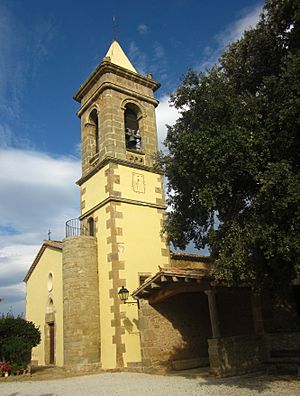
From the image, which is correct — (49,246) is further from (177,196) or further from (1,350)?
(177,196)

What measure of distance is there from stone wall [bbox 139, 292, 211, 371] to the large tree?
395 centimetres

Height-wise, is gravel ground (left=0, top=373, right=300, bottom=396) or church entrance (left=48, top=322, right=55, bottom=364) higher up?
church entrance (left=48, top=322, right=55, bottom=364)

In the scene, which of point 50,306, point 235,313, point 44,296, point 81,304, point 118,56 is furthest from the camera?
point 118,56

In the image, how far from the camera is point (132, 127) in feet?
60.2

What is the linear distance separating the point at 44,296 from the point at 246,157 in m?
14.8

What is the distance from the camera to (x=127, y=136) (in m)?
17.7

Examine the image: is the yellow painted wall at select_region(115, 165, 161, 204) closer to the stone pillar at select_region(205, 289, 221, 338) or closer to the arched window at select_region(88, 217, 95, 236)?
the arched window at select_region(88, 217, 95, 236)

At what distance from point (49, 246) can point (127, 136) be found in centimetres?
699

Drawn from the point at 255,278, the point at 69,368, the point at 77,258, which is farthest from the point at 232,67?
the point at 69,368

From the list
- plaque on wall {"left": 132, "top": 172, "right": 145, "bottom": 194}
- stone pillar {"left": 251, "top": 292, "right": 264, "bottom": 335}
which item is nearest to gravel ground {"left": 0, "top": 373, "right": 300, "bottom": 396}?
stone pillar {"left": 251, "top": 292, "right": 264, "bottom": 335}

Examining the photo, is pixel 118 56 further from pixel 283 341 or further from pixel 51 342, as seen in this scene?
pixel 283 341

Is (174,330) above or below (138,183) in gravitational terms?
below

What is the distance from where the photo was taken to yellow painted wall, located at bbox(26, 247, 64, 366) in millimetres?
16797

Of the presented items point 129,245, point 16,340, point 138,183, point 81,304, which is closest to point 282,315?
point 129,245
